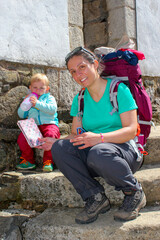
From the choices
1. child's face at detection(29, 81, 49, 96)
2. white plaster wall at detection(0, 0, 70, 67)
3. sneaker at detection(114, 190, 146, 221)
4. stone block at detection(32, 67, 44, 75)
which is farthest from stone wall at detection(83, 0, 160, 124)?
sneaker at detection(114, 190, 146, 221)

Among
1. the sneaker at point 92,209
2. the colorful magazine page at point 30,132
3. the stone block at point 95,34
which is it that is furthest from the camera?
the stone block at point 95,34

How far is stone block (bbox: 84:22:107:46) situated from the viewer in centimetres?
484

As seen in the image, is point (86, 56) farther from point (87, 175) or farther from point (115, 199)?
point (115, 199)

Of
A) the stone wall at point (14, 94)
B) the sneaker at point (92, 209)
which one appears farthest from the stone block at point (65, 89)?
the sneaker at point (92, 209)

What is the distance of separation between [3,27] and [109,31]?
88.7 inches

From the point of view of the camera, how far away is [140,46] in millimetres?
4555

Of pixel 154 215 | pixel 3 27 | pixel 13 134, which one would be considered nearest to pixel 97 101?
pixel 154 215

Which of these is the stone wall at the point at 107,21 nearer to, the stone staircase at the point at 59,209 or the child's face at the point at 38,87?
the child's face at the point at 38,87

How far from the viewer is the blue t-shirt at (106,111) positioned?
2.06m

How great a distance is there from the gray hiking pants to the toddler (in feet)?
2.28

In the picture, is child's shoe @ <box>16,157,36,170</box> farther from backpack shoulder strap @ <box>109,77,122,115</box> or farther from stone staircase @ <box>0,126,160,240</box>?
backpack shoulder strap @ <box>109,77,122,115</box>

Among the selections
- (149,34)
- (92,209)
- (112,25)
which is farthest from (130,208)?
(149,34)

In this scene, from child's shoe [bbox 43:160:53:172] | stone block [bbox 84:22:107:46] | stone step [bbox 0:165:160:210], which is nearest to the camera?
stone step [bbox 0:165:160:210]

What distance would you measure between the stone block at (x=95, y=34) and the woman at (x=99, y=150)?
9.39 ft
